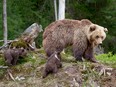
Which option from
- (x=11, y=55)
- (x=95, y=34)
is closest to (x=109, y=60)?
(x=95, y=34)

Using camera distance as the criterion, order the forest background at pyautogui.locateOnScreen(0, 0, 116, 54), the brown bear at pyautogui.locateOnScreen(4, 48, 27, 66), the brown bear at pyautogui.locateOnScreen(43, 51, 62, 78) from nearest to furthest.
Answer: the brown bear at pyautogui.locateOnScreen(43, 51, 62, 78) < the brown bear at pyautogui.locateOnScreen(4, 48, 27, 66) < the forest background at pyautogui.locateOnScreen(0, 0, 116, 54)

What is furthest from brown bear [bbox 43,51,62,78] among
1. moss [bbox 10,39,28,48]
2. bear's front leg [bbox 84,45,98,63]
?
moss [bbox 10,39,28,48]

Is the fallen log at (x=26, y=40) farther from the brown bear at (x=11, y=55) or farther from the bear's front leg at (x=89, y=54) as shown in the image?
the bear's front leg at (x=89, y=54)

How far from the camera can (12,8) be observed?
28047 millimetres

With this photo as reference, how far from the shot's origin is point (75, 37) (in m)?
10.9

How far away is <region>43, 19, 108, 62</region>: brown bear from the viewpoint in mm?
10852

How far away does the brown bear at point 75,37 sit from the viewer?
35.6 feet

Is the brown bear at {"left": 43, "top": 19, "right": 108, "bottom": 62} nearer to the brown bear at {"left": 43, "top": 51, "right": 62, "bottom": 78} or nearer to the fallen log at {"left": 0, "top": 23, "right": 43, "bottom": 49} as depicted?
the fallen log at {"left": 0, "top": 23, "right": 43, "bottom": 49}

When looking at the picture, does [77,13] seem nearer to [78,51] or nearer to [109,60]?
[109,60]

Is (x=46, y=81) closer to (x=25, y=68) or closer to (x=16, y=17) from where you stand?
(x=25, y=68)

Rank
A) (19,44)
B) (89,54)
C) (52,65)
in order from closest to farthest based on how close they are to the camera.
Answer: (52,65) < (89,54) < (19,44)

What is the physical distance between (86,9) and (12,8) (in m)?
4.48

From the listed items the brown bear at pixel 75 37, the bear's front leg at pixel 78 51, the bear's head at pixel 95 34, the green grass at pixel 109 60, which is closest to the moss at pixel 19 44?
the brown bear at pixel 75 37

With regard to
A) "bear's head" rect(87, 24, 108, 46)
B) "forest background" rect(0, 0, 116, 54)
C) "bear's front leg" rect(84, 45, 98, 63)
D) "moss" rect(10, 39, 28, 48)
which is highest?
"bear's head" rect(87, 24, 108, 46)
